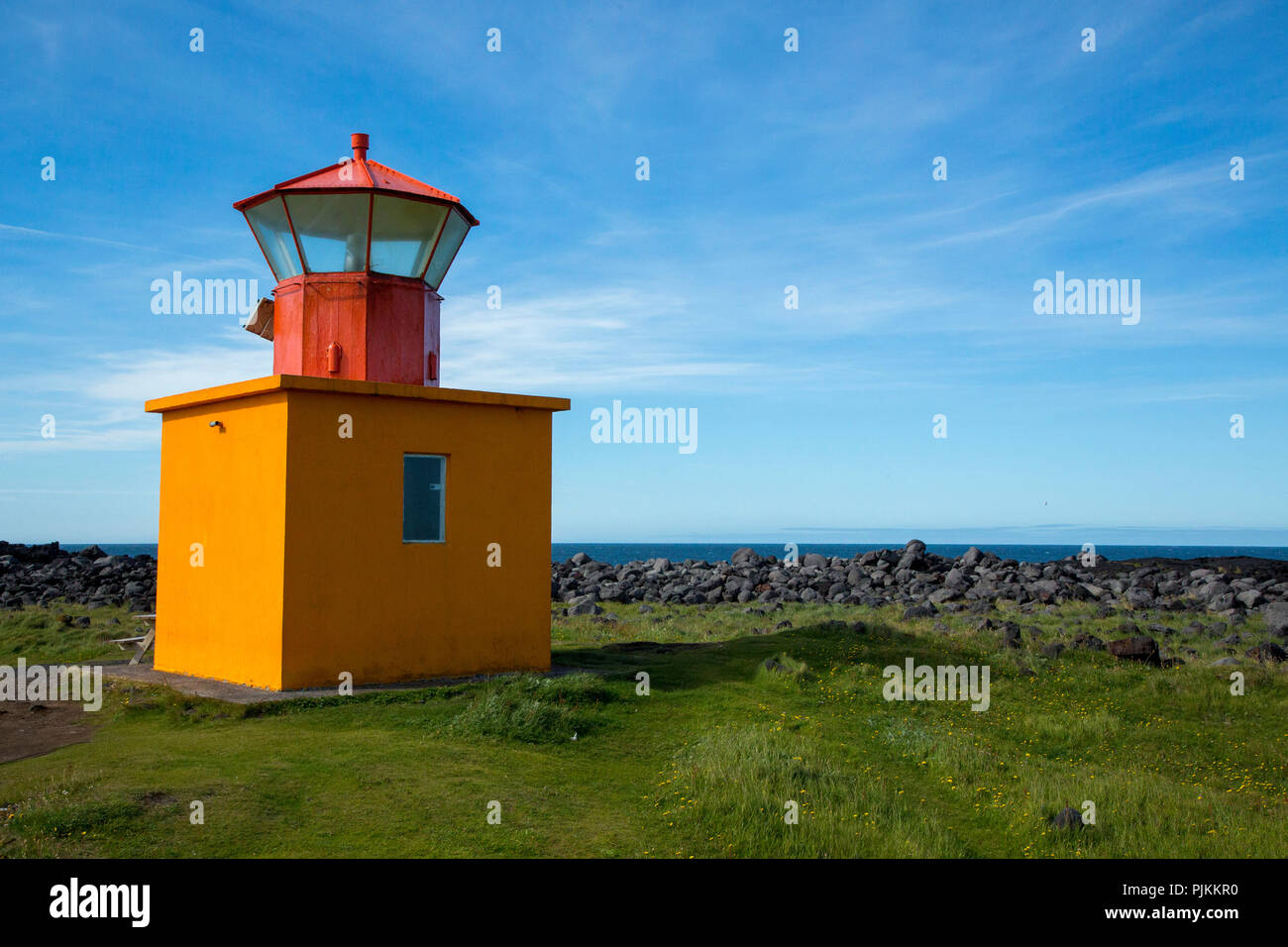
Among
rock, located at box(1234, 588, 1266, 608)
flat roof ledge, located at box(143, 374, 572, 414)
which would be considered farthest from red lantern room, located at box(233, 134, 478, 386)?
rock, located at box(1234, 588, 1266, 608)

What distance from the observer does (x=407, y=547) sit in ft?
38.3

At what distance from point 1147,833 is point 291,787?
6.90 meters

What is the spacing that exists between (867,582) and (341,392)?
913 inches

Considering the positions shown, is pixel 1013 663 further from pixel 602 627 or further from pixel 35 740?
pixel 35 740

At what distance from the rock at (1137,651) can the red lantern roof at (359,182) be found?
1213 centimetres

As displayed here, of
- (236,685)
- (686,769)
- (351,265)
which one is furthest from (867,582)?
(686,769)

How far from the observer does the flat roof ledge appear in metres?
10.9

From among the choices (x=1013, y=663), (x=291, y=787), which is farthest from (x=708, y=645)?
(x=291, y=787)

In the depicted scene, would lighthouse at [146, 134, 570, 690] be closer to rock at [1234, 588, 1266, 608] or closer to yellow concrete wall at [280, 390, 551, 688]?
yellow concrete wall at [280, 390, 551, 688]

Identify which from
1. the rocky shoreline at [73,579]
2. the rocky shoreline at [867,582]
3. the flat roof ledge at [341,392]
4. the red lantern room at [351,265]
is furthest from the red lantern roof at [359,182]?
the rocky shoreline at [73,579]

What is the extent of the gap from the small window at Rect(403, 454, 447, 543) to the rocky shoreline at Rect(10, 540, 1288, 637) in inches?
466

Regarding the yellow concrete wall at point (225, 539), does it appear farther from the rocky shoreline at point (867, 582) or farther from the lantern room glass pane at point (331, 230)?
the rocky shoreline at point (867, 582)

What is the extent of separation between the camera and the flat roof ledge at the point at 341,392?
1090 centimetres

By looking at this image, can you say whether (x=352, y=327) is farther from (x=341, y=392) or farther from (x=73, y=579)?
(x=73, y=579)
